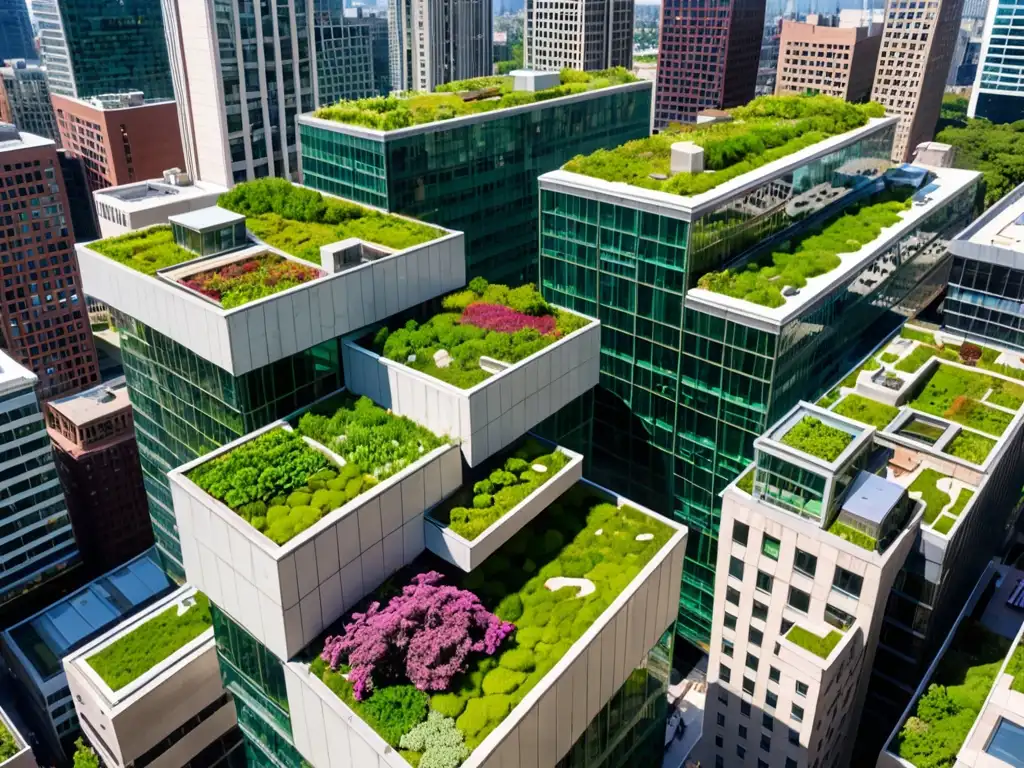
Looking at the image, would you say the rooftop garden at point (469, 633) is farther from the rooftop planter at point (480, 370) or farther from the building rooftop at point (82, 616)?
the building rooftop at point (82, 616)

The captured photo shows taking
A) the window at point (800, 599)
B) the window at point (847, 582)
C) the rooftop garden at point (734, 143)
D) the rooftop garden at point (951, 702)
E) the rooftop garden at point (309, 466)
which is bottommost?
the rooftop garden at point (951, 702)

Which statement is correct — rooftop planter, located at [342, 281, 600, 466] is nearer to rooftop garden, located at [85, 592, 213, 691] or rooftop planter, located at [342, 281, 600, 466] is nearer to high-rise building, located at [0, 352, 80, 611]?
rooftop garden, located at [85, 592, 213, 691]

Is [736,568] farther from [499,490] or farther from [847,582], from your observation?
[499,490]

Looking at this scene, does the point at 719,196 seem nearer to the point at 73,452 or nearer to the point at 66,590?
the point at 73,452

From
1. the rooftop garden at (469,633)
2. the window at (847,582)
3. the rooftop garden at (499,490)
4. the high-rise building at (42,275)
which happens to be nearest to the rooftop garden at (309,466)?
the rooftop garden at (499,490)

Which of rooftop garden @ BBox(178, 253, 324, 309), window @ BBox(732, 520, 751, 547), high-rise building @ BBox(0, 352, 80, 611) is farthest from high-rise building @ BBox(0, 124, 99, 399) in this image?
window @ BBox(732, 520, 751, 547)

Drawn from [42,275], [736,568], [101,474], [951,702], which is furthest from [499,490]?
[42,275]
